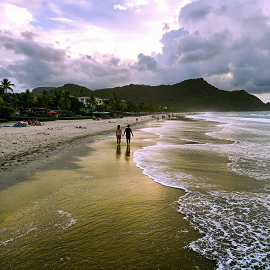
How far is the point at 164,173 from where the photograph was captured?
9750mm

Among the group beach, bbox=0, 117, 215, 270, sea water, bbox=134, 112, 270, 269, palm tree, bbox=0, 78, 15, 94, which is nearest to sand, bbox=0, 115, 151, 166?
beach, bbox=0, 117, 215, 270

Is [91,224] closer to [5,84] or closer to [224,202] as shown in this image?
[224,202]

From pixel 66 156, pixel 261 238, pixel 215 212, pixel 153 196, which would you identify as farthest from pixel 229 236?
pixel 66 156

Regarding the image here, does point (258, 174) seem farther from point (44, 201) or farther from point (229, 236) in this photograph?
point (44, 201)

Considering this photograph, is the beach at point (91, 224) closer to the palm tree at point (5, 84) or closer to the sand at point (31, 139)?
the sand at point (31, 139)

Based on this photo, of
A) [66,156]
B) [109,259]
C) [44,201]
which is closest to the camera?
[109,259]

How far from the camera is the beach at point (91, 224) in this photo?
3.93 metres

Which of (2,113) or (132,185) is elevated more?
(2,113)

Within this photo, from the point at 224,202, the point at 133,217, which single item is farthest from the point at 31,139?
the point at 224,202

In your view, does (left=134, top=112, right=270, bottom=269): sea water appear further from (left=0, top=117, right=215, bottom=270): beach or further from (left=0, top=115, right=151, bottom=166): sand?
(left=0, top=115, right=151, bottom=166): sand

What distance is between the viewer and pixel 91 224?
5.14m

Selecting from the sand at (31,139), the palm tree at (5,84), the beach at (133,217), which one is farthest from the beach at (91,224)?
the palm tree at (5,84)

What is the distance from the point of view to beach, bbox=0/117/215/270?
3930 millimetres

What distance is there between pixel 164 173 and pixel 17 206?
6.19 m
